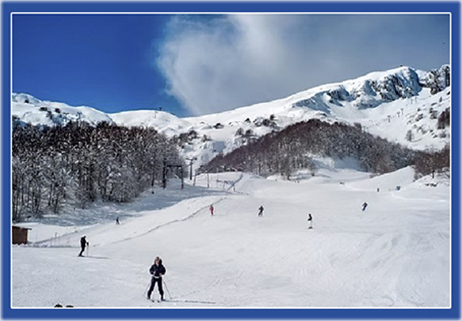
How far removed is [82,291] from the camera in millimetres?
8133

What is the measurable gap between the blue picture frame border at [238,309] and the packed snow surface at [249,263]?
0.74m

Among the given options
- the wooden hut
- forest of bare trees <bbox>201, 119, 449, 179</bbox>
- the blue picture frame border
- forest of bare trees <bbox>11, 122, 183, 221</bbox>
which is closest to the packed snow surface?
the blue picture frame border

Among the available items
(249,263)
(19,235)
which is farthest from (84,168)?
(249,263)

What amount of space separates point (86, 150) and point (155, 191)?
10923 millimetres

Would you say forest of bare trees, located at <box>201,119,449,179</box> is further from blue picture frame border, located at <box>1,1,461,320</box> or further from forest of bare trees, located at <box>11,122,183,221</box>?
blue picture frame border, located at <box>1,1,461,320</box>

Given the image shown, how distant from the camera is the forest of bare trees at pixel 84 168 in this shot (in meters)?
30.6

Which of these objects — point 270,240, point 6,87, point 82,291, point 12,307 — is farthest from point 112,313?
point 270,240

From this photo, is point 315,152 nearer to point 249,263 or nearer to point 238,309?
point 249,263

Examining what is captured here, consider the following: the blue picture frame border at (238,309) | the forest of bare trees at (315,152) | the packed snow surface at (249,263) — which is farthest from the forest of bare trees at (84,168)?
the forest of bare trees at (315,152)

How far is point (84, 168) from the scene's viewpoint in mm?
39281

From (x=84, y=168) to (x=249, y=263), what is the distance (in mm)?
30794

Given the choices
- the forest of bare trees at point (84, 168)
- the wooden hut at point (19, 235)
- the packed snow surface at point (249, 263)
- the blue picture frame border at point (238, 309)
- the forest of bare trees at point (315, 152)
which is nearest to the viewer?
the blue picture frame border at point (238, 309)

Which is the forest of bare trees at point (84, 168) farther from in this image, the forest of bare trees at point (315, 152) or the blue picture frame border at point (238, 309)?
the forest of bare trees at point (315, 152)
